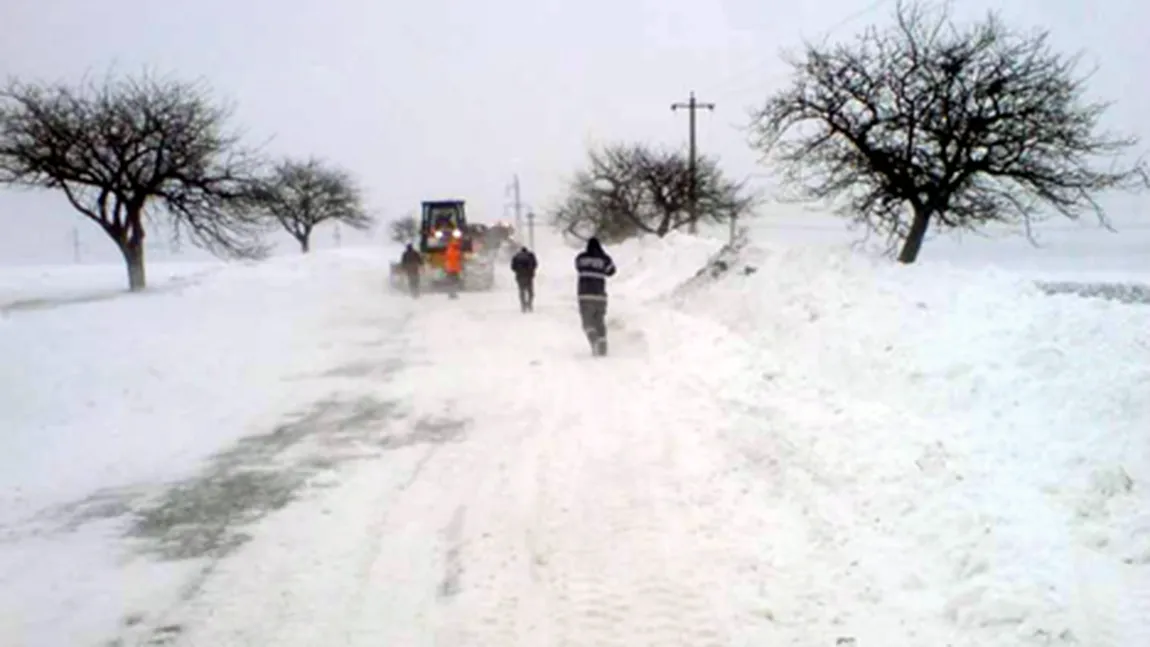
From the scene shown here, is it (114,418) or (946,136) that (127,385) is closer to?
(114,418)

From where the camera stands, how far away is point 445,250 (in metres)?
27.1

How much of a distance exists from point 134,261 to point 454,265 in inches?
432

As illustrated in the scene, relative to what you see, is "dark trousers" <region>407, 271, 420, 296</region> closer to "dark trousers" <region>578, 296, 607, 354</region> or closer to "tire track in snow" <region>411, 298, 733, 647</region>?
"dark trousers" <region>578, 296, 607, 354</region>

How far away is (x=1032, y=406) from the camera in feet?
22.6

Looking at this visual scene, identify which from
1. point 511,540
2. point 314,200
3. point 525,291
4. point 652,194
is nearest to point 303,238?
point 314,200

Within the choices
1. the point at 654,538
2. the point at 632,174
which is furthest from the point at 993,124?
the point at 632,174

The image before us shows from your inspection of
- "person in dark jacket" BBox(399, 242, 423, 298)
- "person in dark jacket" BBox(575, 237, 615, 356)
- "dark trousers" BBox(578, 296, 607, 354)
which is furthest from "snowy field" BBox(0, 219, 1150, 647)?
"person in dark jacket" BBox(399, 242, 423, 298)

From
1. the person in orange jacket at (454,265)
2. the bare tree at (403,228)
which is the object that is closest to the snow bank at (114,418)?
the person in orange jacket at (454,265)

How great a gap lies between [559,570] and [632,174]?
44551 mm

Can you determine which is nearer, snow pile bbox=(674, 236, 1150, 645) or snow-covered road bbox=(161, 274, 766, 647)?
A: snow pile bbox=(674, 236, 1150, 645)

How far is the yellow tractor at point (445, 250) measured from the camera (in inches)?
1067

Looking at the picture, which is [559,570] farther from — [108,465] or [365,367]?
[365,367]

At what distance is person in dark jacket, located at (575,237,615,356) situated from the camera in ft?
43.7

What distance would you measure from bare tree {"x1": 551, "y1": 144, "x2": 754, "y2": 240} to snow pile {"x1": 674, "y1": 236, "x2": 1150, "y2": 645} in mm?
35941
